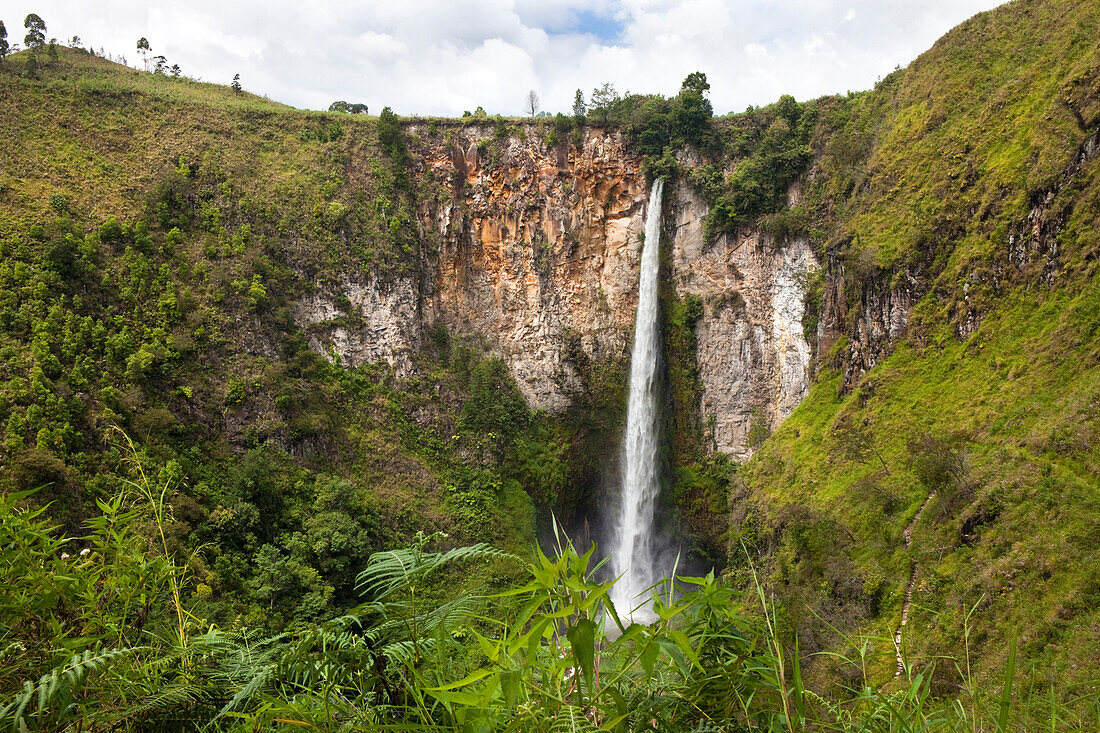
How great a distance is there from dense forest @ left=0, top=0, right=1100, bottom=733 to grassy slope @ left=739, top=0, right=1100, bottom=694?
0.26 ft

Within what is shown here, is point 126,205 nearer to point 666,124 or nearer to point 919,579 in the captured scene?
point 666,124

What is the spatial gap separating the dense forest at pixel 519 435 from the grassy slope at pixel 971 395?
80mm

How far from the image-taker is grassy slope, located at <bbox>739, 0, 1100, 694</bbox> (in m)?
8.68

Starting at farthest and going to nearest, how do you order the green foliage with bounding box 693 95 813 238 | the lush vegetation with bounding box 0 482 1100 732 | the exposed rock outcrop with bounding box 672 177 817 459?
the green foliage with bounding box 693 95 813 238 → the exposed rock outcrop with bounding box 672 177 817 459 → the lush vegetation with bounding box 0 482 1100 732

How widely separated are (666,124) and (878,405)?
1610 centimetres

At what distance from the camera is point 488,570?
62.7 inches

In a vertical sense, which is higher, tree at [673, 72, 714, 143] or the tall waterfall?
tree at [673, 72, 714, 143]

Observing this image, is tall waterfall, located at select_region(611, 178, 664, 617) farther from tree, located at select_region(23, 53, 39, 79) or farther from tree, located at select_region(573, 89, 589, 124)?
tree, located at select_region(23, 53, 39, 79)

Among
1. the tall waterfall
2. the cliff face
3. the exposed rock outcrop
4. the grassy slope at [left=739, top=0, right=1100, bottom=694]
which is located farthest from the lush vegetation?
the cliff face

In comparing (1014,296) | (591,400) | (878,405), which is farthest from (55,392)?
(1014,296)

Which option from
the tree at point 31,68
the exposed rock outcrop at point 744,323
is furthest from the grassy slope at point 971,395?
the tree at point 31,68

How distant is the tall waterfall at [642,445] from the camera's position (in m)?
23.2

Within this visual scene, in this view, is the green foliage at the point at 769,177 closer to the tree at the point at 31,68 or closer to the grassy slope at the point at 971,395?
the grassy slope at the point at 971,395

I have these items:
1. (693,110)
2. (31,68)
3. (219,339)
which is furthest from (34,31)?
(693,110)
